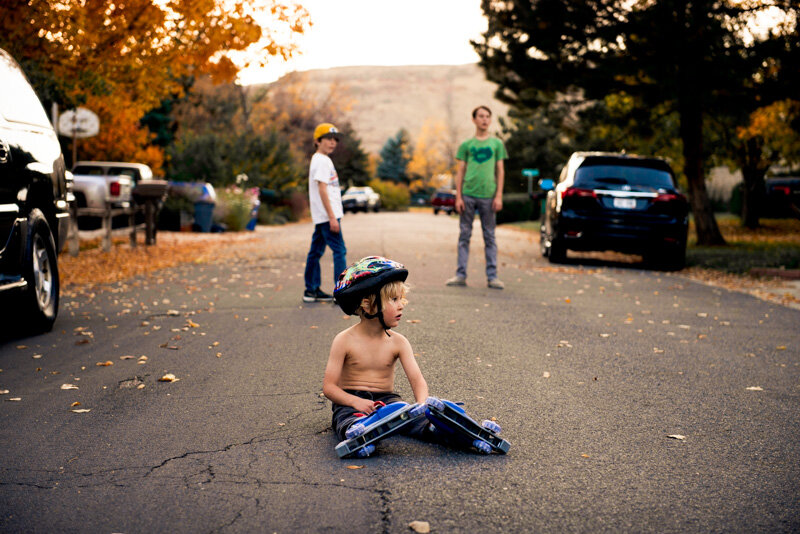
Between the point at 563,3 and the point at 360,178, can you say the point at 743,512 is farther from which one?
the point at 360,178

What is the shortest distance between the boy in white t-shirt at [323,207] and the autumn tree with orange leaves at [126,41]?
519 cm

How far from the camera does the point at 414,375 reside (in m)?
4.60

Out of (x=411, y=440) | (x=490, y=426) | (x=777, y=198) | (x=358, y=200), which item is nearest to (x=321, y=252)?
(x=411, y=440)

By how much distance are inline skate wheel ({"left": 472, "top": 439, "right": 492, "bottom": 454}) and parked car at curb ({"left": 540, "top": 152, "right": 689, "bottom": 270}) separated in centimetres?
1151

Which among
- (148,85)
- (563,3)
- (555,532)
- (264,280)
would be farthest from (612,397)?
(563,3)

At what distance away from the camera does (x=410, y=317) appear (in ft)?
29.5

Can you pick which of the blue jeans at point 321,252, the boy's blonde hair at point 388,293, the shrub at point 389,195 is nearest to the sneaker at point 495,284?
the blue jeans at point 321,252

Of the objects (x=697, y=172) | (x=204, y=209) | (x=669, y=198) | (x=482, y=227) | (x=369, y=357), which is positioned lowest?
(x=204, y=209)

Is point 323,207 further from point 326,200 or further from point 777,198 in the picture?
point 777,198

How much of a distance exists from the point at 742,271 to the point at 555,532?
13.2 meters

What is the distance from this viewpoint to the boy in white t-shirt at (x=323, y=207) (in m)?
9.67

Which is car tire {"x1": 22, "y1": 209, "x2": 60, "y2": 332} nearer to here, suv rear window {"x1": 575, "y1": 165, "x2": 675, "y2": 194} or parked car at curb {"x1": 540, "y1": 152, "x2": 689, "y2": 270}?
parked car at curb {"x1": 540, "y1": 152, "x2": 689, "y2": 270}

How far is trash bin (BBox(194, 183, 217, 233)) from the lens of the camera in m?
26.4

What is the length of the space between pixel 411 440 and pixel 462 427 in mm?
469
